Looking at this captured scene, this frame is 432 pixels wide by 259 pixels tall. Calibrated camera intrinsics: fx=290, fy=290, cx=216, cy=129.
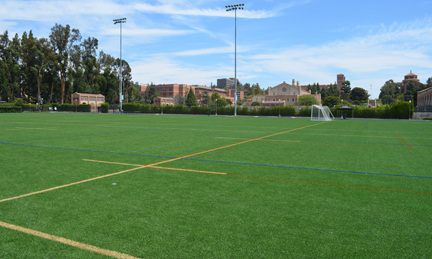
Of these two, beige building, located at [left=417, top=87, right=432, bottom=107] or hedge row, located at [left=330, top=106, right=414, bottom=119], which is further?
beige building, located at [left=417, top=87, right=432, bottom=107]

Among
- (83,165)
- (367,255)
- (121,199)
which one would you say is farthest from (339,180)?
(83,165)

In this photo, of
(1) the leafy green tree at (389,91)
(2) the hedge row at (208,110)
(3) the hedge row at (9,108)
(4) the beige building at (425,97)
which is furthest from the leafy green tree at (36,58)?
(1) the leafy green tree at (389,91)

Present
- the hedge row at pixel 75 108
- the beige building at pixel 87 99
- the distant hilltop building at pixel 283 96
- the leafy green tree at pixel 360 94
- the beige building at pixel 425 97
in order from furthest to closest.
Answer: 1. the distant hilltop building at pixel 283 96
2. the leafy green tree at pixel 360 94
3. the beige building at pixel 87 99
4. the beige building at pixel 425 97
5. the hedge row at pixel 75 108

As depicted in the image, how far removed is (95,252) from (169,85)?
167958 millimetres

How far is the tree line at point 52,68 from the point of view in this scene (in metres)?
83.2

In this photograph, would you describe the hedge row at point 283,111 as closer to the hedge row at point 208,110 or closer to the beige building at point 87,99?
the hedge row at point 208,110

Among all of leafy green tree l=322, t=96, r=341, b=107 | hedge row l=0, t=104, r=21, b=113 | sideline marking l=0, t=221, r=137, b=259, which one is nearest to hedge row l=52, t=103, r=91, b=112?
hedge row l=0, t=104, r=21, b=113

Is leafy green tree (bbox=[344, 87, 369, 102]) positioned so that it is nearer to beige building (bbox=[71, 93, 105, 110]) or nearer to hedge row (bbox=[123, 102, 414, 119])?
hedge row (bbox=[123, 102, 414, 119])

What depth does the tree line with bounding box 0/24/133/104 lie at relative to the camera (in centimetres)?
8325

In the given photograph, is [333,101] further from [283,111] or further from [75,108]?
[75,108]

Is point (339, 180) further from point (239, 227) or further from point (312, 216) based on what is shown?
point (239, 227)

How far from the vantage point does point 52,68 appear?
8831 cm

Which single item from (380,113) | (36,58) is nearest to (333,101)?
(380,113)

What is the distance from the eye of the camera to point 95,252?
302 cm
